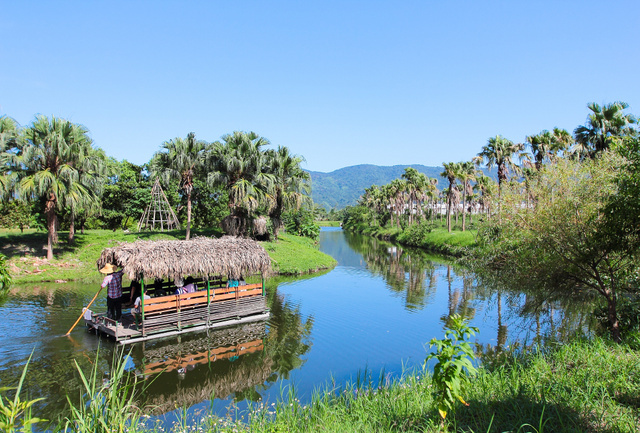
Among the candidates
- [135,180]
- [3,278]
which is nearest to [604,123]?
Result: [3,278]

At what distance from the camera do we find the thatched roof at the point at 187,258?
598 inches

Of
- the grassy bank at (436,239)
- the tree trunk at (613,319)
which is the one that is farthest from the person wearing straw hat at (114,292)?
the grassy bank at (436,239)

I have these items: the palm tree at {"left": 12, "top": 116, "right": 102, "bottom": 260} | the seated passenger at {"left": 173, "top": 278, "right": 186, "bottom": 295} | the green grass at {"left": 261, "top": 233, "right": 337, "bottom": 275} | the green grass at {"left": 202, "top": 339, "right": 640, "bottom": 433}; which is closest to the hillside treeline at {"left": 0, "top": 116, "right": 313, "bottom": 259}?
the palm tree at {"left": 12, "top": 116, "right": 102, "bottom": 260}

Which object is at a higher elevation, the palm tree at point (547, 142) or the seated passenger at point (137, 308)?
the palm tree at point (547, 142)

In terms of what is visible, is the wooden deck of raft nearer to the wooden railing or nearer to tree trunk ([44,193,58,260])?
the wooden railing

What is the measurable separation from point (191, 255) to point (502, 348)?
1240cm

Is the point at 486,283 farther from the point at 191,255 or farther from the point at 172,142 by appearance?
the point at 172,142

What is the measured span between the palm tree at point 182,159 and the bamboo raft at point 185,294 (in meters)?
18.4

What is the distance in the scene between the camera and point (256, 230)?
37.6 meters

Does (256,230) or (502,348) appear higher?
(256,230)

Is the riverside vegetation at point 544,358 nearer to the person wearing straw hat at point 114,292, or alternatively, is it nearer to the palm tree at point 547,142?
the person wearing straw hat at point 114,292

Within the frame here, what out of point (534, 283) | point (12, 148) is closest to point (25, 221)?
point (12, 148)

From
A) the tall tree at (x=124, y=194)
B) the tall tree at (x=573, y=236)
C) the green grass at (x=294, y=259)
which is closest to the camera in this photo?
the tall tree at (x=573, y=236)

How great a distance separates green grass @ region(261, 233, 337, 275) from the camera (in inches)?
1241
